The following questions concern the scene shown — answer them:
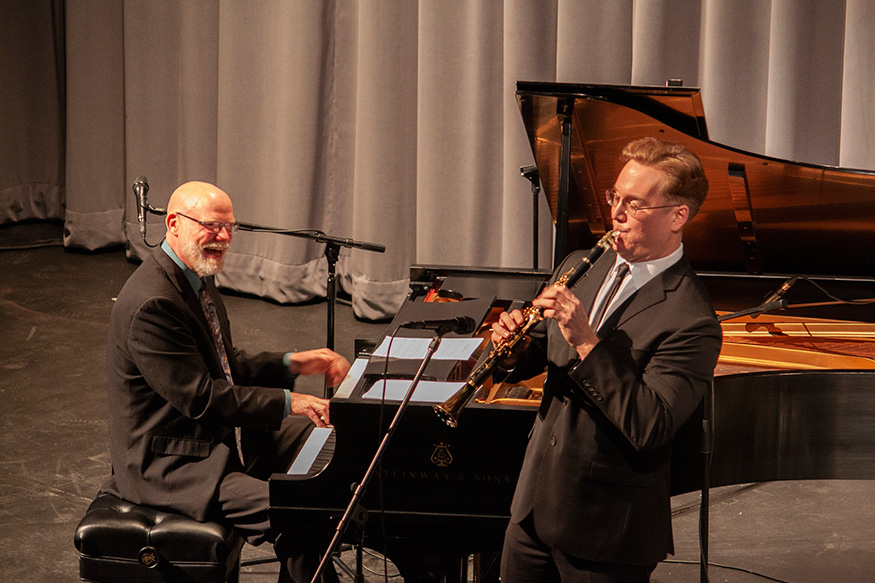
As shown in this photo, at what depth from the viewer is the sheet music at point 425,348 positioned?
116 inches

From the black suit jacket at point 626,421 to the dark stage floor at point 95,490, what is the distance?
5.23 feet

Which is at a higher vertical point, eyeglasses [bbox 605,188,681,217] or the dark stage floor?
eyeglasses [bbox 605,188,681,217]

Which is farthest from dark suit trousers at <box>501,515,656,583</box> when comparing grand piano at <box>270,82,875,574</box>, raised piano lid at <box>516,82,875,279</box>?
raised piano lid at <box>516,82,875,279</box>

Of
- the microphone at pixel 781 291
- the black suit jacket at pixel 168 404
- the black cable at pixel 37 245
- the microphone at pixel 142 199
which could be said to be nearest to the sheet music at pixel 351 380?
the black suit jacket at pixel 168 404

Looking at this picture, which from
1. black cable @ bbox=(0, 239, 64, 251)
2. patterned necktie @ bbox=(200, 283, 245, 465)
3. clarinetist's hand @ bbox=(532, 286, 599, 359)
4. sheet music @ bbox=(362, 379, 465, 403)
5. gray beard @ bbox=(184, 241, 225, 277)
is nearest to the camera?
clarinetist's hand @ bbox=(532, 286, 599, 359)

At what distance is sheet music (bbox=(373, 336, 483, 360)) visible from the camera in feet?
9.70

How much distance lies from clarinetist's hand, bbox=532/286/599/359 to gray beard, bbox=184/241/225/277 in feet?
4.24

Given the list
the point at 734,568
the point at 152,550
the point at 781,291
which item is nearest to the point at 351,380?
the point at 152,550

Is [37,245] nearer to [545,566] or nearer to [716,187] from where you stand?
[716,187]

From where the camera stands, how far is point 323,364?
132 inches

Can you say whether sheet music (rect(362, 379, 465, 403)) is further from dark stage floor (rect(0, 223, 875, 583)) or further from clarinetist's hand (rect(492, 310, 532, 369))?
dark stage floor (rect(0, 223, 875, 583))

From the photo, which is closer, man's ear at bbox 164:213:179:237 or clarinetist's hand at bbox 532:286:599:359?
clarinetist's hand at bbox 532:286:599:359

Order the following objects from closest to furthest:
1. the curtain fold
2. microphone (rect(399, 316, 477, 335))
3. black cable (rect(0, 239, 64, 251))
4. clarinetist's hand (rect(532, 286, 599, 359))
Answer: clarinetist's hand (rect(532, 286, 599, 359)) < microphone (rect(399, 316, 477, 335)) < black cable (rect(0, 239, 64, 251)) < the curtain fold

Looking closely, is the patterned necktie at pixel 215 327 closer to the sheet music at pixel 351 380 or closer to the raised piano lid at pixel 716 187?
the sheet music at pixel 351 380
